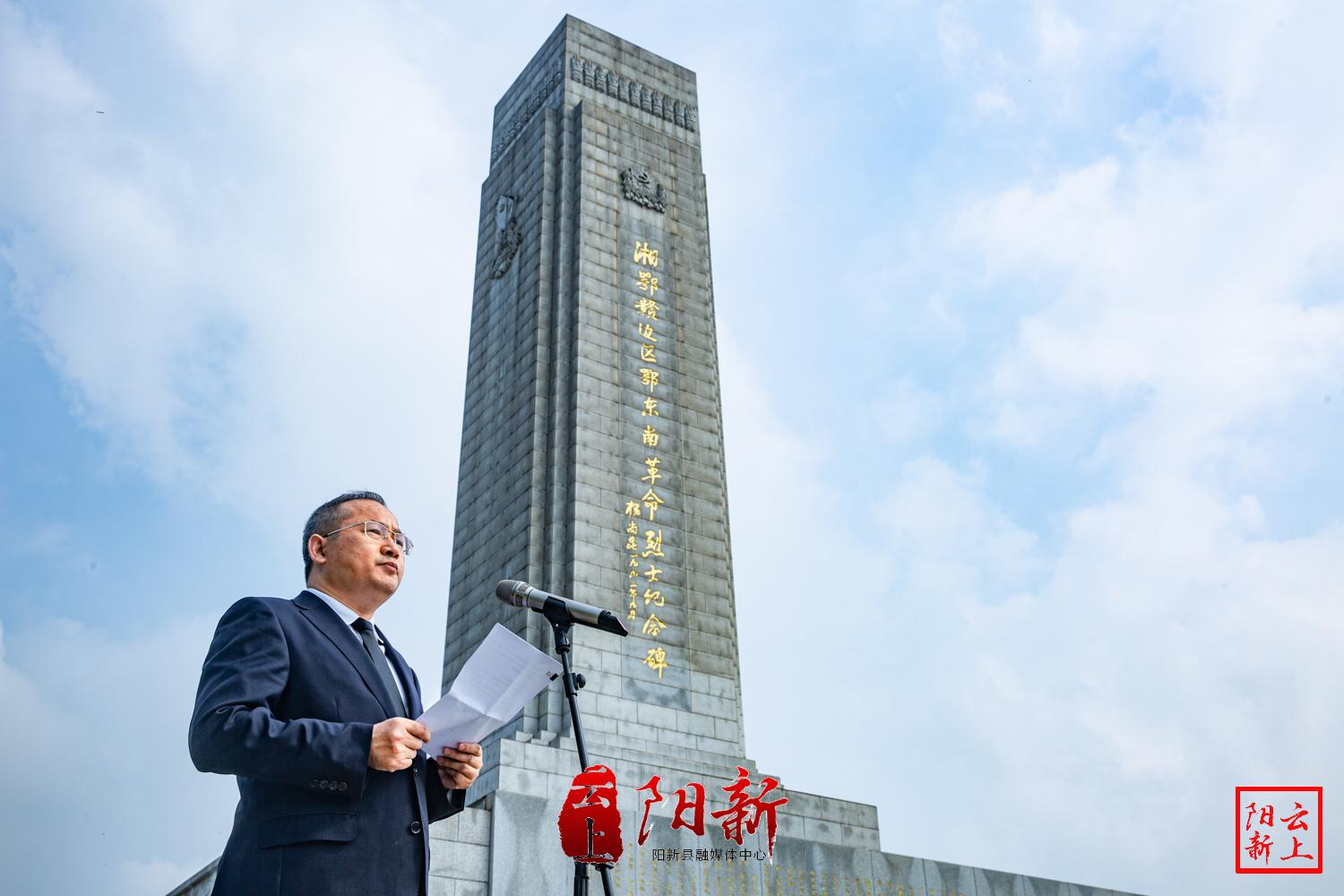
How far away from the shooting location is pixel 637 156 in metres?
17.9

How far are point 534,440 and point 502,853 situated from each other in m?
6.32

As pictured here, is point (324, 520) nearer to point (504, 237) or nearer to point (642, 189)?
point (642, 189)

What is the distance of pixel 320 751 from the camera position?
262 centimetres

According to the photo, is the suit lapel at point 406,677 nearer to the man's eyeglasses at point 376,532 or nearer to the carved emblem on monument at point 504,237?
the man's eyeglasses at point 376,532

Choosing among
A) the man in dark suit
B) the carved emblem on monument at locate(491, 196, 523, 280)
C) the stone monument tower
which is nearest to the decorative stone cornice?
the stone monument tower

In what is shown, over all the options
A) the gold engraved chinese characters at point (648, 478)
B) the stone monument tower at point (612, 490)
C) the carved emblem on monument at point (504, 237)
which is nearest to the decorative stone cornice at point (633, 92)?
the stone monument tower at point (612, 490)

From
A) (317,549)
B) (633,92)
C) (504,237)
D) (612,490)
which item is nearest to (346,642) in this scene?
(317,549)

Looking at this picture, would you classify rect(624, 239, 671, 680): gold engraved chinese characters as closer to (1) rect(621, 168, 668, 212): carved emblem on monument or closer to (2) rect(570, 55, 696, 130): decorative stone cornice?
(1) rect(621, 168, 668, 212): carved emblem on monument

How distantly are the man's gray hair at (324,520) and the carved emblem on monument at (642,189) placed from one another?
48.0 ft

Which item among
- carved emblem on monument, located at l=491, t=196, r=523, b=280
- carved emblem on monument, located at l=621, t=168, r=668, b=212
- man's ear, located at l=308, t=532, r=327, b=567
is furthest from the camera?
carved emblem on monument, located at l=491, t=196, r=523, b=280

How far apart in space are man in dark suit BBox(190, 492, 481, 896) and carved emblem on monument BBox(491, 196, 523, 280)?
14.9 meters

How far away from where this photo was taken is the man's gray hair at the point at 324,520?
317 cm

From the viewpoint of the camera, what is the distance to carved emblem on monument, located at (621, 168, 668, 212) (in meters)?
17.4

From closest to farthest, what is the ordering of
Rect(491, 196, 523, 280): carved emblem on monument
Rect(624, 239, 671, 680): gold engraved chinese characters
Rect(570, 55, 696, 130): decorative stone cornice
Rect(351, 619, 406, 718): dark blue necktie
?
Rect(351, 619, 406, 718): dark blue necktie, Rect(624, 239, 671, 680): gold engraved chinese characters, Rect(491, 196, 523, 280): carved emblem on monument, Rect(570, 55, 696, 130): decorative stone cornice
